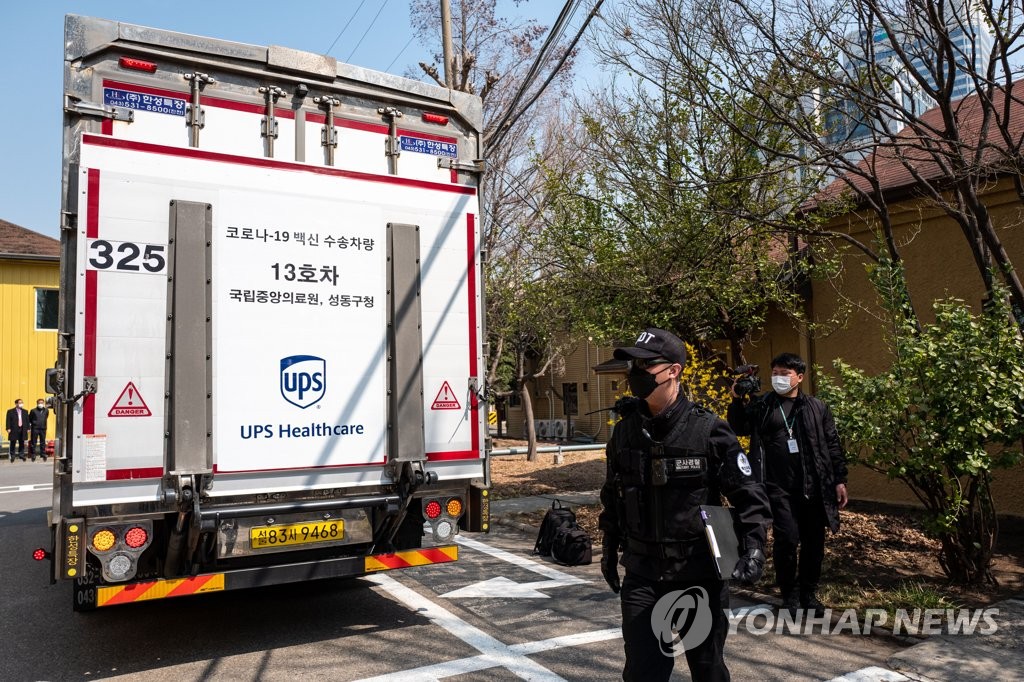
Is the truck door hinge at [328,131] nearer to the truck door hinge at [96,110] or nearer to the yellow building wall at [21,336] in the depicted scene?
the truck door hinge at [96,110]

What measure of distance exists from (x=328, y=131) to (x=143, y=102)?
3.81 feet

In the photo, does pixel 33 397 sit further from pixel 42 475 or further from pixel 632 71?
pixel 632 71

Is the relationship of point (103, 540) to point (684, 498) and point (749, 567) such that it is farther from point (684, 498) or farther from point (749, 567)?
point (749, 567)

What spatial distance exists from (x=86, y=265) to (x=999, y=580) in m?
6.87

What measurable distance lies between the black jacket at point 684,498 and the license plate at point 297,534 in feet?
7.33

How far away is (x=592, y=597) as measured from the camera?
6.34m

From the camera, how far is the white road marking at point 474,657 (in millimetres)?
4574

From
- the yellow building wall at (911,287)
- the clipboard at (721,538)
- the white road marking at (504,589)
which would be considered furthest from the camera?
the yellow building wall at (911,287)

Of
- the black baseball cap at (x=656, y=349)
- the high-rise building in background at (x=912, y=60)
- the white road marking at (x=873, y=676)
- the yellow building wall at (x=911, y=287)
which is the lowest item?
the white road marking at (x=873, y=676)

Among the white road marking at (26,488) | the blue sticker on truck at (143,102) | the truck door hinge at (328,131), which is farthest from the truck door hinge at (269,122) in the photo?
the white road marking at (26,488)

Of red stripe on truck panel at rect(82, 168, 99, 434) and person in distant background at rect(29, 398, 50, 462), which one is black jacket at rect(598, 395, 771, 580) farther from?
person in distant background at rect(29, 398, 50, 462)

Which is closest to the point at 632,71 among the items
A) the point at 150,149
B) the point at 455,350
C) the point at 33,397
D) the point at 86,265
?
the point at 455,350

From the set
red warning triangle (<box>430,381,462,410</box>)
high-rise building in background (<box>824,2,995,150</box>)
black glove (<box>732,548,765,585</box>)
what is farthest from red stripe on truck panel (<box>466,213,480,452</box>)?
high-rise building in background (<box>824,2,995,150</box>)

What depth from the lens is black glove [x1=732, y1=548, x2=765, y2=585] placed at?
3.24 meters
